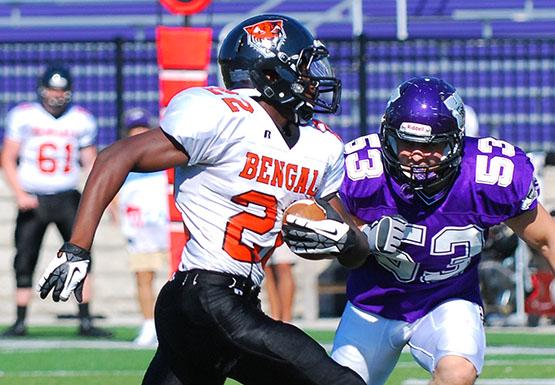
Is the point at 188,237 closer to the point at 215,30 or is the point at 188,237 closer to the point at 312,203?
the point at 312,203

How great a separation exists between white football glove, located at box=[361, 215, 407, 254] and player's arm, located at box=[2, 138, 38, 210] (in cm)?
507

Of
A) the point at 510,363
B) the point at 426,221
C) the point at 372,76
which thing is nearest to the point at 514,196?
the point at 426,221

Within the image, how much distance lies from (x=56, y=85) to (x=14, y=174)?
2.23ft

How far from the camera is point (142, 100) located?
46.2 ft

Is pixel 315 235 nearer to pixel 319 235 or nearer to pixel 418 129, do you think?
pixel 319 235

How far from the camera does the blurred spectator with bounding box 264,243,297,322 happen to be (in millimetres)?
9727

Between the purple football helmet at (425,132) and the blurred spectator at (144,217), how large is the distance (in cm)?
471

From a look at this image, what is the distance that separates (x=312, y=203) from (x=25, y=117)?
5.79 m

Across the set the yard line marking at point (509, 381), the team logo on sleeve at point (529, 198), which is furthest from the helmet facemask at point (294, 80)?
the yard line marking at point (509, 381)

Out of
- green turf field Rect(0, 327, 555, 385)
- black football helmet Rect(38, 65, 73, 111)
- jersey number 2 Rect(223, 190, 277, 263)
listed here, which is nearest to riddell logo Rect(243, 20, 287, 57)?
jersey number 2 Rect(223, 190, 277, 263)

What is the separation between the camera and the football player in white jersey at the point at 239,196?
4.06m

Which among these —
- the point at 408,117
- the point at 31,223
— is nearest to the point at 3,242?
the point at 31,223

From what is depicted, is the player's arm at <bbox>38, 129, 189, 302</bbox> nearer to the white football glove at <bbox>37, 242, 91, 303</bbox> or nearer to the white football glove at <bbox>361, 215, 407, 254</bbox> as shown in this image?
the white football glove at <bbox>37, 242, 91, 303</bbox>

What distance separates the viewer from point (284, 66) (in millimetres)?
4426
